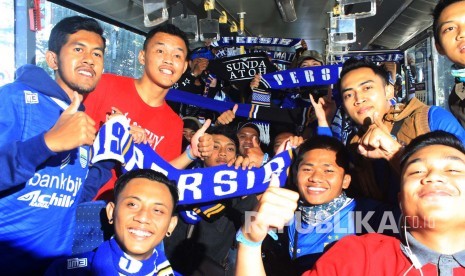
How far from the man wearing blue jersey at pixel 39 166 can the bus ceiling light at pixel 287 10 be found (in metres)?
5.79

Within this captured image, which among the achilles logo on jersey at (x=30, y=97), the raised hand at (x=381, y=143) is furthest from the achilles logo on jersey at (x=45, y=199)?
the raised hand at (x=381, y=143)

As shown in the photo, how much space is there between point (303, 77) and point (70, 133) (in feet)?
12.2

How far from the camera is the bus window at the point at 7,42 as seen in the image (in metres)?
4.25

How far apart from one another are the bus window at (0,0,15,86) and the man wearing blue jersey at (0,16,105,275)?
209cm

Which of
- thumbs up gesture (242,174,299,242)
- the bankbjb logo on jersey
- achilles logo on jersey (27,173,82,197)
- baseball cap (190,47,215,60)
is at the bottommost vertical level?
thumbs up gesture (242,174,299,242)

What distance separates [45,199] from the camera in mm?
2219

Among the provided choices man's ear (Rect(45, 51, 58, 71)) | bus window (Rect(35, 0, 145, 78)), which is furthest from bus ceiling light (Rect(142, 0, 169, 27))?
man's ear (Rect(45, 51, 58, 71))

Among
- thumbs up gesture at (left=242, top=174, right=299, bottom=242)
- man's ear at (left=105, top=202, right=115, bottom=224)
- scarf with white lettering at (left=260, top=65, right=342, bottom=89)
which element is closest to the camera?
thumbs up gesture at (left=242, top=174, right=299, bottom=242)

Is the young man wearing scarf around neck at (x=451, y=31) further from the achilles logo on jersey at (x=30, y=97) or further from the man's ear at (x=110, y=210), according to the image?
the achilles logo on jersey at (x=30, y=97)

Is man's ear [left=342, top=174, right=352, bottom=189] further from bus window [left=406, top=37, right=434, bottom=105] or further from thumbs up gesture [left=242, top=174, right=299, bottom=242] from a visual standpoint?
bus window [left=406, top=37, right=434, bottom=105]

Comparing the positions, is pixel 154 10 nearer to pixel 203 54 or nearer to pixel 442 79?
pixel 203 54

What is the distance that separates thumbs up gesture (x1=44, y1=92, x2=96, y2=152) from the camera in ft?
6.56

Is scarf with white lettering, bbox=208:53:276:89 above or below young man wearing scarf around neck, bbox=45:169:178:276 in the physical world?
above

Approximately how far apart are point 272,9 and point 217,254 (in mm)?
6322
